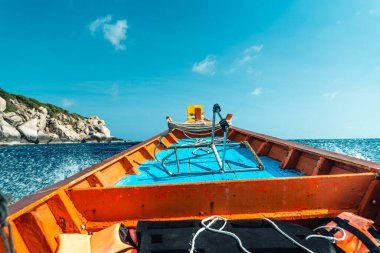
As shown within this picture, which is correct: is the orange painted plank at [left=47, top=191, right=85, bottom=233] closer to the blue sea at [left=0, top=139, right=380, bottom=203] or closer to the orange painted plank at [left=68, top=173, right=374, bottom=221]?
the orange painted plank at [left=68, top=173, right=374, bottom=221]

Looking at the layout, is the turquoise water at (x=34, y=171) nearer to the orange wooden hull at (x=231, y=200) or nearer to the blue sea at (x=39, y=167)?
the blue sea at (x=39, y=167)

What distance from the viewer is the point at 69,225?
7.27 feet

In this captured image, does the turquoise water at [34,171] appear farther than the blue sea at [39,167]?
No

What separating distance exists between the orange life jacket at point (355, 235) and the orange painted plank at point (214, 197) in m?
0.46

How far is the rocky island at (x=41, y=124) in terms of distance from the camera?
64.8 metres

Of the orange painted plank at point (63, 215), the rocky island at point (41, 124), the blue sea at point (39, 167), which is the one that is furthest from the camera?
the rocky island at point (41, 124)

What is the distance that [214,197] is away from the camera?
238 centimetres

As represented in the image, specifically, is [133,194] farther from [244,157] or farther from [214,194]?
[244,157]

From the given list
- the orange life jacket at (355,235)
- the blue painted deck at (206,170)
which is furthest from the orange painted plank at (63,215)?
the orange life jacket at (355,235)

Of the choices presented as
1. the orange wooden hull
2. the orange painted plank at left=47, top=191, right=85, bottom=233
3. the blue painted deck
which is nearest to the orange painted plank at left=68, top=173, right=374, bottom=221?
the orange wooden hull

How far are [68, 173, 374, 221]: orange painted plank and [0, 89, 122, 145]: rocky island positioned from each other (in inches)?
2985

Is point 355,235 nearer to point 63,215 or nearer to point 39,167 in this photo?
point 63,215

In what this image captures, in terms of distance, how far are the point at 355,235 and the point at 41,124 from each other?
89063mm

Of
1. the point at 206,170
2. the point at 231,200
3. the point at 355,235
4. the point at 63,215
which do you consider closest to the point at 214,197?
the point at 231,200
